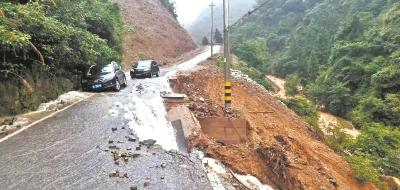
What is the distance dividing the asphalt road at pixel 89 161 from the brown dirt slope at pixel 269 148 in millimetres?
1853

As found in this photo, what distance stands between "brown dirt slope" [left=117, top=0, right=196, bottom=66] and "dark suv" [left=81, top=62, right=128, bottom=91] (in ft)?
98.8

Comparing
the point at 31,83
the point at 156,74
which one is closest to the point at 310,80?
the point at 156,74

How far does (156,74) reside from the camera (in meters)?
34.7

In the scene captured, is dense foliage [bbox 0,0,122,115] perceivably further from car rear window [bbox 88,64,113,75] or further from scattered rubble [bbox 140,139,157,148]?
scattered rubble [bbox 140,139,157,148]

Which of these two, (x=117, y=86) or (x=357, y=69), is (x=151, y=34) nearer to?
(x=357, y=69)

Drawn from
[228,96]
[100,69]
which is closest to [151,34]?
[100,69]

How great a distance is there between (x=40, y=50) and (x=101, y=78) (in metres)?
4.79

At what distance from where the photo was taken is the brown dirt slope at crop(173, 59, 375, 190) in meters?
12.6

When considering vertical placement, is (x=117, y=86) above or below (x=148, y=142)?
above

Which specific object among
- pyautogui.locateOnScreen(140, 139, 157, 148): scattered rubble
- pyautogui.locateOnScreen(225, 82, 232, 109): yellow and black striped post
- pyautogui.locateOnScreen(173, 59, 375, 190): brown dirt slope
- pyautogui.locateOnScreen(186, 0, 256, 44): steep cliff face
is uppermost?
pyautogui.locateOnScreen(186, 0, 256, 44): steep cliff face

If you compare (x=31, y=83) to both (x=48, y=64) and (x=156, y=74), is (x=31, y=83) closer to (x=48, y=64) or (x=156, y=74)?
(x=48, y=64)

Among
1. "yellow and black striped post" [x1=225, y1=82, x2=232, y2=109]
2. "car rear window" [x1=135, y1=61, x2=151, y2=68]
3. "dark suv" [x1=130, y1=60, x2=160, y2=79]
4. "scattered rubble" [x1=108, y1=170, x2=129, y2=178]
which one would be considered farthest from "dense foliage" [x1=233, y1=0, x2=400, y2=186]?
"car rear window" [x1=135, y1=61, x2=151, y2=68]

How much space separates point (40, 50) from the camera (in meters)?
17.6

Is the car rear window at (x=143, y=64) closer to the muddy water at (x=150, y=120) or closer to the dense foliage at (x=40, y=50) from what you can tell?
the dense foliage at (x=40, y=50)
